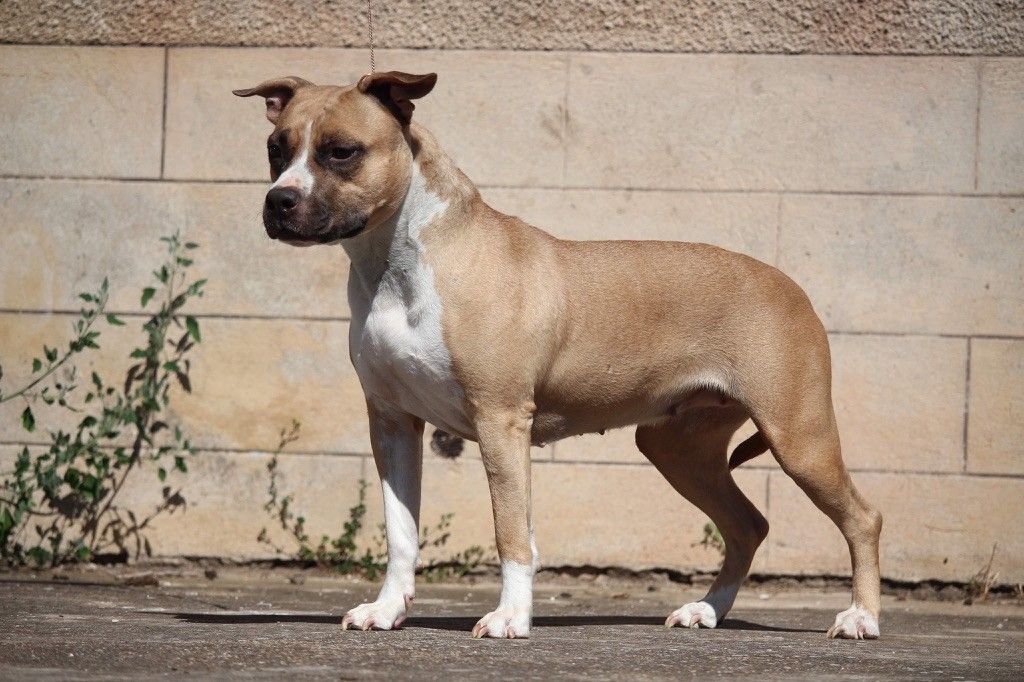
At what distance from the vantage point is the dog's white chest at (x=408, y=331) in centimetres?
489

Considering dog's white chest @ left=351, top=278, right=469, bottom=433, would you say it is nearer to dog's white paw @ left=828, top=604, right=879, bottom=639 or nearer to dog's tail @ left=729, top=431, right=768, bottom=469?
dog's tail @ left=729, top=431, right=768, bottom=469

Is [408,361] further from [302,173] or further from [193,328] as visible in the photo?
[193,328]

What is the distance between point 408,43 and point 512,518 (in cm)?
300

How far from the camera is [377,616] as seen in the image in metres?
4.88

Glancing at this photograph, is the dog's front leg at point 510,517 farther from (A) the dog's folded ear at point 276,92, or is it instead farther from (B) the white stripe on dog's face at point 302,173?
(A) the dog's folded ear at point 276,92

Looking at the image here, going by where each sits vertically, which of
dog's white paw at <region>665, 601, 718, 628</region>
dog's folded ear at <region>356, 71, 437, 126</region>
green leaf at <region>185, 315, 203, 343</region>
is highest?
dog's folded ear at <region>356, 71, 437, 126</region>

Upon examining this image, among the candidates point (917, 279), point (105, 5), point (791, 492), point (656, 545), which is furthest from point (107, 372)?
point (917, 279)

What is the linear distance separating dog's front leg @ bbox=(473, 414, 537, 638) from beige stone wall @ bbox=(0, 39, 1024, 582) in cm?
208

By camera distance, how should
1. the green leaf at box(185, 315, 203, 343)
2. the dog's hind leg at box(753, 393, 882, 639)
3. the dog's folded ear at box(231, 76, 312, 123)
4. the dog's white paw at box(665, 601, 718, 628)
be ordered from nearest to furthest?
the dog's folded ear at box(231, 76, 312, 123) → the dog's hind leg at box(753, 393, 882, 639) → the dog's white paw at box(665, 601, 718, 628) → the green leaf at box(185, 315, 203, 343)

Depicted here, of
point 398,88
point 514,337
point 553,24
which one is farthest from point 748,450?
point 553,24

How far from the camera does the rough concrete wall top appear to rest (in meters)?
6.86

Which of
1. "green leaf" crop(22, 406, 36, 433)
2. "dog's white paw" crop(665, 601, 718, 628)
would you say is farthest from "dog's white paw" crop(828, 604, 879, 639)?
"green leaf" crop(22, 406, 36, 433)

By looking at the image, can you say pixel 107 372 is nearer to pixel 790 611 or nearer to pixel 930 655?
pixel 790 611

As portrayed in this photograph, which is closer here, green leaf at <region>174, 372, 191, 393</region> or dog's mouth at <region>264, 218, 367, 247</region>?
dog's mouth at <region>264, 218, 367, 247</region>
